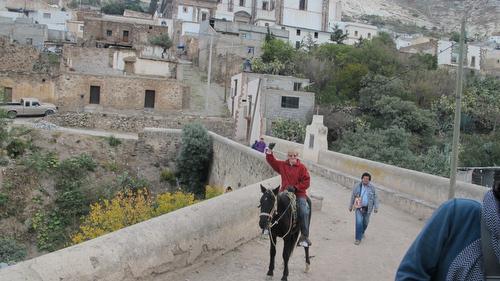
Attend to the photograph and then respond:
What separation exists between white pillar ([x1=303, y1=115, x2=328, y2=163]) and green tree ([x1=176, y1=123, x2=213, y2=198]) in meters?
5.21

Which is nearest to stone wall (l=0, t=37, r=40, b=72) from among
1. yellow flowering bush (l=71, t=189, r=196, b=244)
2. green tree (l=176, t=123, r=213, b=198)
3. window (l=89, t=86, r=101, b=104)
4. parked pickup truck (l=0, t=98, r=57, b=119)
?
parked pickup truck (l=0, t=98, r=57, b=119)

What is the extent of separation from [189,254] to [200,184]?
20.1 meters

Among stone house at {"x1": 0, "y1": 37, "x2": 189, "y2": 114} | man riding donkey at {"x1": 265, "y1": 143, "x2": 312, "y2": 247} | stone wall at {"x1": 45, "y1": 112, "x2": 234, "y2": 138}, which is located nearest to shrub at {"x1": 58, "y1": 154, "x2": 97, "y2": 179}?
stone wall at {"x1": 45, "y1": 112, "x2": 234, "y2": 138}

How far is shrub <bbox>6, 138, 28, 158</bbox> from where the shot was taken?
25531 millimetres

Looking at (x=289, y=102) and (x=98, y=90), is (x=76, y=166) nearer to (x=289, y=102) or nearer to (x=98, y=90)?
(x=98, y=90)

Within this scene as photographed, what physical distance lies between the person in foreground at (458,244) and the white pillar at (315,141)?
20102mm

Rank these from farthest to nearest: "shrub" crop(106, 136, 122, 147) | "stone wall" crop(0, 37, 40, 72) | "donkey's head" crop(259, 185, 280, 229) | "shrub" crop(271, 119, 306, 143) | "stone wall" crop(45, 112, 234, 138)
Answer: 1. "stone wall" crop(0, 37, 40, 72)
2. "shrub" crop(271, 119, 306, 143)
3. "stone wall" crop(45, 112, 234, 138)
4. "shrub" crop(106, 136, 122, 147)
5. "donkey's head" crop(259, 185, 280, 229)

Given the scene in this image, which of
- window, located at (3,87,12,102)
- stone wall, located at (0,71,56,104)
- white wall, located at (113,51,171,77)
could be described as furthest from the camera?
white wall, located at (113,51,171,77)

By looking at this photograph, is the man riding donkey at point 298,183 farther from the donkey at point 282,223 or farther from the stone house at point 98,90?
the stone house at point 98,90

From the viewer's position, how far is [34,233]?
22438mm

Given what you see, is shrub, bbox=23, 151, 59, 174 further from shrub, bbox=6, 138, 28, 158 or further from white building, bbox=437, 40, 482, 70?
white building, bbox=437, 40, 482, 70

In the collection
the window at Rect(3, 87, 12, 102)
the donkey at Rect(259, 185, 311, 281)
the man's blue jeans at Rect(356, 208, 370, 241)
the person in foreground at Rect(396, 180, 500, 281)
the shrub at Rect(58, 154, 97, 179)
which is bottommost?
the shrub at Rect(58, 154, 97, 179)

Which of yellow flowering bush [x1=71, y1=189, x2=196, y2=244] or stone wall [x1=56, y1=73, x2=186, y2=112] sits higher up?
stone wall [x1=56, y1=73, x2=186, y2=112]

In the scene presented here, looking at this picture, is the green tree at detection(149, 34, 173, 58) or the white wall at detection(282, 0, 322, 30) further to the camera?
the white wall at detection(282, 0, 322, 30)
